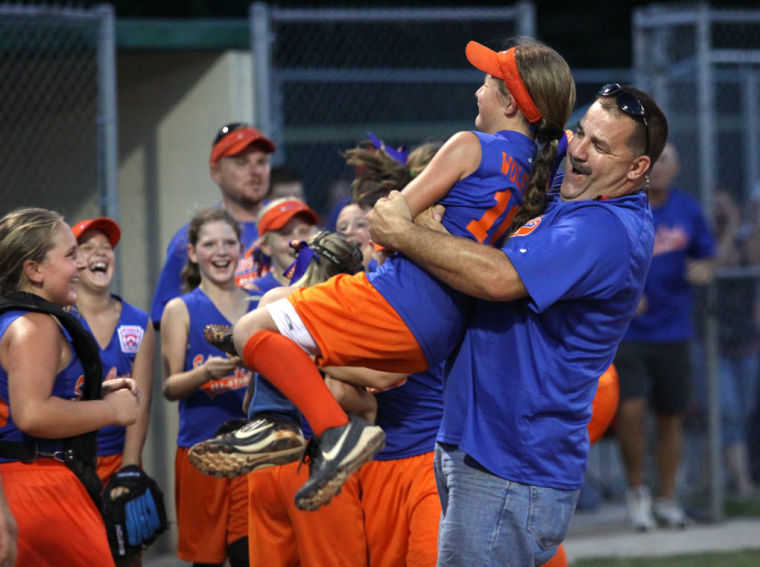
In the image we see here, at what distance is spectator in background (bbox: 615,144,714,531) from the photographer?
737 centimetres

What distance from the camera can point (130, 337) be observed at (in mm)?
4969

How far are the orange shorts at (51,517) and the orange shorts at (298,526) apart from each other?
0.70m

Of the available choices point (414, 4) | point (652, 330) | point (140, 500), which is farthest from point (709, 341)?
point (414, 4)

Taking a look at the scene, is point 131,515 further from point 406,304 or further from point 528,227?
point 528,227

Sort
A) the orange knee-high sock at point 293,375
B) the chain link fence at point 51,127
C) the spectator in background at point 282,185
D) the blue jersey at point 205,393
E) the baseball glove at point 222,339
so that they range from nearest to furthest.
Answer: the orange knee-high sock at point 293,375 → the baseball glove at point 222,339 → the blue jersey at point 205,393 → the spectator in background at point 282,185 → the chain link fence at point 51,127

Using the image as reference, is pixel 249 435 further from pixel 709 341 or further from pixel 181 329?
pixel 709 341

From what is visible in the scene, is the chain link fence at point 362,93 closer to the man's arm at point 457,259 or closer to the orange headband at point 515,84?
the orange headband at point 515,84

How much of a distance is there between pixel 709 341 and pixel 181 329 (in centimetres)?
399

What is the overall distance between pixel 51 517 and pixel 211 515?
1491mm

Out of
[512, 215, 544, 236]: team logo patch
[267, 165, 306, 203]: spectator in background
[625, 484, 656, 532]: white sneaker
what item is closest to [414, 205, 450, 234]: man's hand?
[512, 215, 544, 236]: team logo patch

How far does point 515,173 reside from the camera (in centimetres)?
348

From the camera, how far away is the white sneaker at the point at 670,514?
293 inches

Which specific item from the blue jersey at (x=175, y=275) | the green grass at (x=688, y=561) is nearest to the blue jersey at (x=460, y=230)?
the blue jersey at (x=175, y=275)

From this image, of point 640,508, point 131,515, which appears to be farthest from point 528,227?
point 640,508
